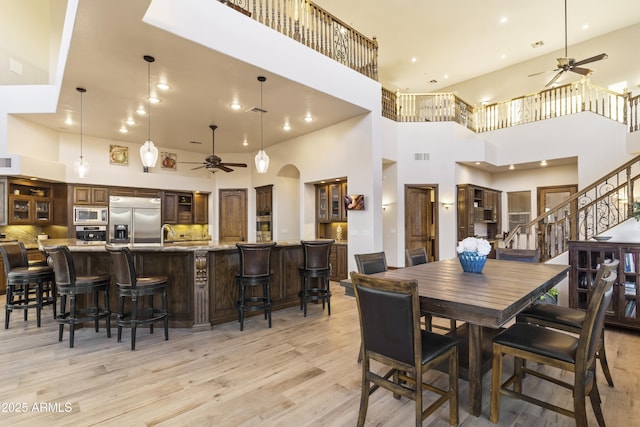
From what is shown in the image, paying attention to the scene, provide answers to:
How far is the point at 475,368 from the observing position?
83.2 inches

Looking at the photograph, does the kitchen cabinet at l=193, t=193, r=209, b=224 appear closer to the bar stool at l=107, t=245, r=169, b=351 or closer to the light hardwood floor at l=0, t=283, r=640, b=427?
the light hardwood floor at l=0, t=283, r=640, b=427

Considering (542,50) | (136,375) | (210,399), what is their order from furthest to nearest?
(542,50), (136,375), (210,399)

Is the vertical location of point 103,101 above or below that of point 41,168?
above

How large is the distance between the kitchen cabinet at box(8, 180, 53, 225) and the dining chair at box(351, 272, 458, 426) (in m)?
7.41

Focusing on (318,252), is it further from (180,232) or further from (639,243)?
(180,232)

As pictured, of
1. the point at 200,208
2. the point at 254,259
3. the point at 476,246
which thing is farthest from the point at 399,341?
the point at 200,208

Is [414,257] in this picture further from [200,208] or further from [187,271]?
[200,208]

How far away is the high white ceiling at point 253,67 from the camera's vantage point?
364 cm

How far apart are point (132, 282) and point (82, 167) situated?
114 inches

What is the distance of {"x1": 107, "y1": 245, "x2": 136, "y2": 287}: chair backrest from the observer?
3.36m

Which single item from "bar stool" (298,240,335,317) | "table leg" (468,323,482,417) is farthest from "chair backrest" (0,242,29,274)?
"table leg" (468,323,482,417)

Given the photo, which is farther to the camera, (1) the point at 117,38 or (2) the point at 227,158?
(2) the point at 227,158

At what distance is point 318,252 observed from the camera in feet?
14.8

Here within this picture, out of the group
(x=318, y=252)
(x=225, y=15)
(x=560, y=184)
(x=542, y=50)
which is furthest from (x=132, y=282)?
(x=542, y=50)
